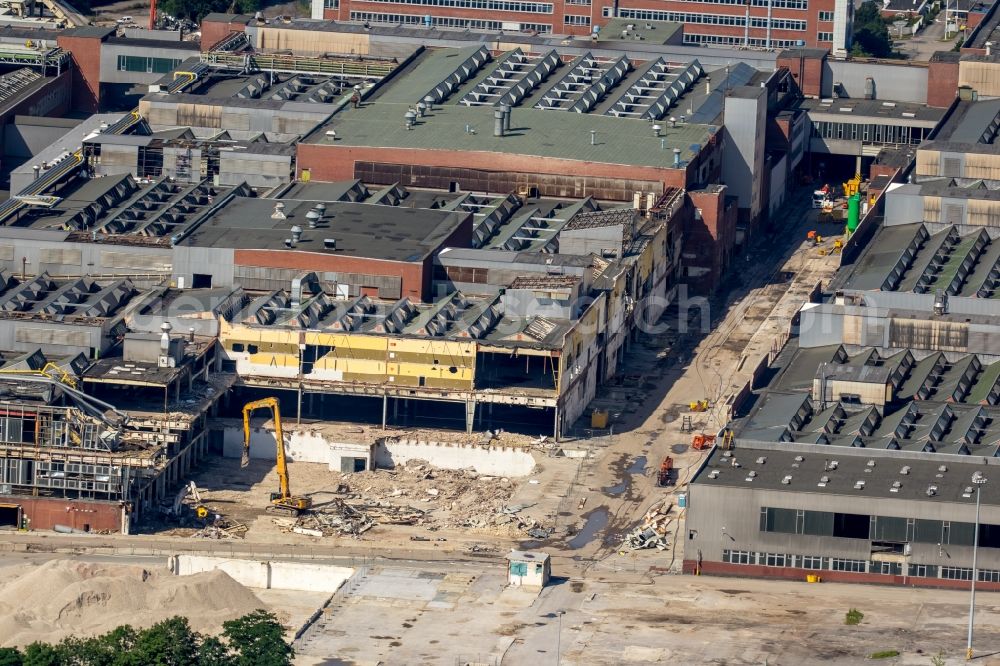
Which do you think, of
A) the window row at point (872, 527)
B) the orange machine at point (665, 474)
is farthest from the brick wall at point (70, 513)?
the window row at point (872, 527)

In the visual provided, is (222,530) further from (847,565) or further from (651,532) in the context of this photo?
(847,565)

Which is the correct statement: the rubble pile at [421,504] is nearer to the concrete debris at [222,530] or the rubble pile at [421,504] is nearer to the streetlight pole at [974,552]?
the concrete debris at [222,530]

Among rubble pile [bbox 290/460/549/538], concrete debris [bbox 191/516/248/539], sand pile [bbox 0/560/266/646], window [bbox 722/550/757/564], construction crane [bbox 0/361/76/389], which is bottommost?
concrete debris [bbox 191/516/248/539]

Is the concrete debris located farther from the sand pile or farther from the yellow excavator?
the sand pile

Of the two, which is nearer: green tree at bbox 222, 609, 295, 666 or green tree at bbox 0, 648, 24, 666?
green tree at bbox 0, 648, 24, 666

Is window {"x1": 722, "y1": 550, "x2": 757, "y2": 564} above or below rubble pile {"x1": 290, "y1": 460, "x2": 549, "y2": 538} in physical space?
above

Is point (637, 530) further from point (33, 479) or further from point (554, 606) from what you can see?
point (33, 479)

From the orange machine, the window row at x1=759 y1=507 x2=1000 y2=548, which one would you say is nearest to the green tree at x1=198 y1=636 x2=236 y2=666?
the window row at x1=759 y1=507 x2=1000 y2=548
